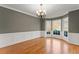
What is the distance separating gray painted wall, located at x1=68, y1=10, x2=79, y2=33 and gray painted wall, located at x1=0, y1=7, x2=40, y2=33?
3.34m

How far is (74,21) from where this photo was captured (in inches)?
233

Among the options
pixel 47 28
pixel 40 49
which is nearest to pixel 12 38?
pixel 40 49

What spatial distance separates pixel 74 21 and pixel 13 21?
390cm

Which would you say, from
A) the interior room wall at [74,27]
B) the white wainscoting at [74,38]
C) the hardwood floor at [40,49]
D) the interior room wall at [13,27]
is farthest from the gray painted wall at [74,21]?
the interior room wall at [13,27]

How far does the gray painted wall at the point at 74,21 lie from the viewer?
5734 millimetres

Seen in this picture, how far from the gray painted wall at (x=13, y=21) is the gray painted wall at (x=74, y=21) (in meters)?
3.34

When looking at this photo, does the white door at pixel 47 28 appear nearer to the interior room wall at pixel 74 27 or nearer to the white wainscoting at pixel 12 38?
the white wainscoting at pixel 12 38

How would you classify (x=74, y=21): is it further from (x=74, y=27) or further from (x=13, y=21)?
(x=13, y=21)

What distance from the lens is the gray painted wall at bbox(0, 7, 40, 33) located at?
4840mm

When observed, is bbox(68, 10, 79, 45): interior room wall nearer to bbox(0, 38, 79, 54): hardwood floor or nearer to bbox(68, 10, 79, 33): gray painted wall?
bbox(68, 10, 79, 33): gray painted wall

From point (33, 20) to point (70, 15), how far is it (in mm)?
3544

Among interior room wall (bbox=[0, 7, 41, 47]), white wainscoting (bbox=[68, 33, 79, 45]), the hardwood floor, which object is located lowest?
the hardwood floor

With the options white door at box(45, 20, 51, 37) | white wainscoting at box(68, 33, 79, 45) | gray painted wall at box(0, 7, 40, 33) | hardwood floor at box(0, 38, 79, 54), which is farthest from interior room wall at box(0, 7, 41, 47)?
white wainscoting at box(68, 33, 79, 45)

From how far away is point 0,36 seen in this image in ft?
15.4
